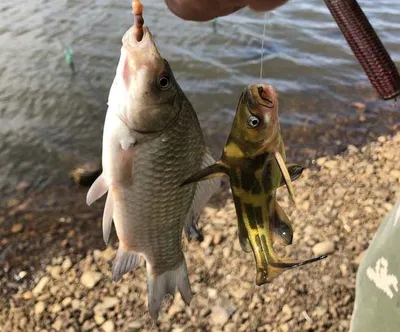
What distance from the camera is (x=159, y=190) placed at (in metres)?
1.85

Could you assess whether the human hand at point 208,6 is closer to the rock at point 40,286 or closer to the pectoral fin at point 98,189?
the pectoral fin at point 98,189

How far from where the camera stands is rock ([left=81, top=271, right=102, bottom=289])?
3811 millimetres

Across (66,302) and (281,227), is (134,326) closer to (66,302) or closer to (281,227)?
(66,302)

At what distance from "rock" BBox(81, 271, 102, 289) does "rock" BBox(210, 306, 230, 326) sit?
1.00m

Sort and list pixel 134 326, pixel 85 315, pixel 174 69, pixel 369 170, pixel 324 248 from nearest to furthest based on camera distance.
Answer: pixel 134 326 < pixel 85 315 < pixel 324 248 < pixel 369 170 < pixel 174 69

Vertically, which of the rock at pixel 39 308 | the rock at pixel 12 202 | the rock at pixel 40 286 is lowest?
the rock at pixel 12 202

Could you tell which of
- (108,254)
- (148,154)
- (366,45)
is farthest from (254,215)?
(108,254)

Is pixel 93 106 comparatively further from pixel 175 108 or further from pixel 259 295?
pixel 175 108

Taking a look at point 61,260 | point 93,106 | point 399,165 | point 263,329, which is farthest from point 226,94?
point 263,329

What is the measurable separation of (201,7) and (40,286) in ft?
10.1

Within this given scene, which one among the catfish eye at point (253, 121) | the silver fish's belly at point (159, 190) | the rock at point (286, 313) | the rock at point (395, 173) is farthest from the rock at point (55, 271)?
the rock at point (395, 173)

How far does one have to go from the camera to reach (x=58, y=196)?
5246 millimetres

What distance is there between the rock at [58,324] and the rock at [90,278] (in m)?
0.35

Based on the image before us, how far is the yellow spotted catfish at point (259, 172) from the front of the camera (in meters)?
1.59
